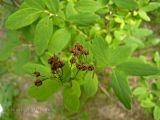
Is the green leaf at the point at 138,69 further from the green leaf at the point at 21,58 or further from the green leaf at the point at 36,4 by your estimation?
the green leaf at the point at 21,58

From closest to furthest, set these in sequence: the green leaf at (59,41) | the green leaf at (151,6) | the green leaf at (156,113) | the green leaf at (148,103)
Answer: the green leaf at (59,41), the green leaf at (151,6), the green leaf at (156,113), the green leaf at (148,103)

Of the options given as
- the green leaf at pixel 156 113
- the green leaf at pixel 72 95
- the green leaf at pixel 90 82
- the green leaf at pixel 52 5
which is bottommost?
the green leaf at pixel 156 113

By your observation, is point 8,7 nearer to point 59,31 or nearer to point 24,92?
point 59,31

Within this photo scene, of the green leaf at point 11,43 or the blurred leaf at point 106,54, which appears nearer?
the blurred leaf at point 106,54

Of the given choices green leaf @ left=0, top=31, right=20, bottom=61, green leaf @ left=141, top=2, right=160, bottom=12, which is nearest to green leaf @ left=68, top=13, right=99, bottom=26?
green leaf @ left=0, top=31, right=20, bottom=61

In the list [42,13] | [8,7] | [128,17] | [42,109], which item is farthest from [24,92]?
[42,13]

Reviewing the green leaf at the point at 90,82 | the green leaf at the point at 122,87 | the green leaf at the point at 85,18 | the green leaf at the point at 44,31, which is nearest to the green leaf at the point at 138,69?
the green leaf at the point at 122,87

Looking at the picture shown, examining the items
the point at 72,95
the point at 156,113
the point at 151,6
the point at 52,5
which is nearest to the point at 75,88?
the point at 72,95

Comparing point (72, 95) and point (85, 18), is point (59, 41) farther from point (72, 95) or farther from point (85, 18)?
point (72, 95)
